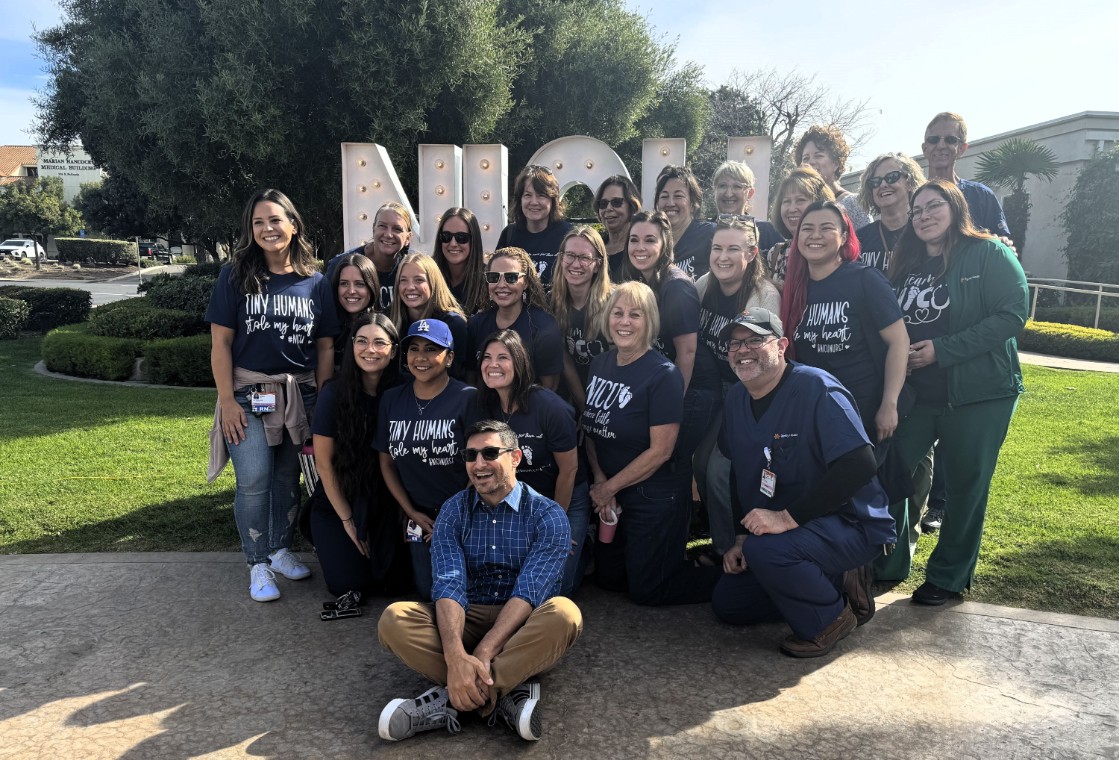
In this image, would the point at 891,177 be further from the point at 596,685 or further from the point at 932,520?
the point at 596,685

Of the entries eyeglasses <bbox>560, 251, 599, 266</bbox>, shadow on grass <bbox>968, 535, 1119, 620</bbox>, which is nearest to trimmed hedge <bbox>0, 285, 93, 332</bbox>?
eyeglasses <bbox>560, 251, 599, 266</bbox>

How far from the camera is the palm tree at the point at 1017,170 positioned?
65.1 feet

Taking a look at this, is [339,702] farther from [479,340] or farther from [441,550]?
[479,340]

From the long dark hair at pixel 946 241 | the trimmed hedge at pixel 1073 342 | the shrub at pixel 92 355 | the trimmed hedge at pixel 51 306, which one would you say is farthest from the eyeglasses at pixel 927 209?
the trimmed hedge at pixel 51 306

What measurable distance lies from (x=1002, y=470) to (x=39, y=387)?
11073mm

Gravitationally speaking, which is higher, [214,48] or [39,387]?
[214,48]

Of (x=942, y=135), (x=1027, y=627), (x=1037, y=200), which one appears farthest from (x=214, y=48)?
(x=1037, y=200)

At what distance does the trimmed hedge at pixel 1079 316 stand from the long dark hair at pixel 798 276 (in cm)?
1523

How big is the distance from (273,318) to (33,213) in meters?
56.8

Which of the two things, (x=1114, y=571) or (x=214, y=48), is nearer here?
(x=1114, y=571)

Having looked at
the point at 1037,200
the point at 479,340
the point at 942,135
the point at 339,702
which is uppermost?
the point at 1037,200

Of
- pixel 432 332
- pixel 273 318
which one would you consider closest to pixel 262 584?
pixel 273 318

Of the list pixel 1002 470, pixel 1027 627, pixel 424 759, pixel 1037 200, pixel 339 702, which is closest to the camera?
pixel 424 759

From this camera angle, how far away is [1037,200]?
22.0 meters
